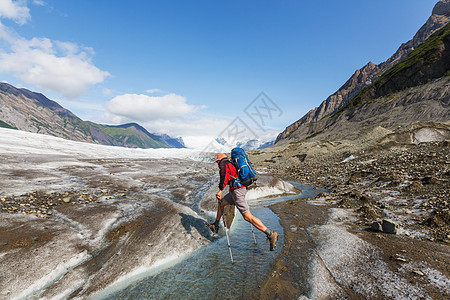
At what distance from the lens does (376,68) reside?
579 feet

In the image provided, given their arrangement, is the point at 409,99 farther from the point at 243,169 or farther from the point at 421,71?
the point at 243,169

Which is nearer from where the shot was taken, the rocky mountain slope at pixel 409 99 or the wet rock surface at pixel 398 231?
the wet rock surface at pixel 398 231

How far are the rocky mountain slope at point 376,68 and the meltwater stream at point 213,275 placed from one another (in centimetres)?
16257

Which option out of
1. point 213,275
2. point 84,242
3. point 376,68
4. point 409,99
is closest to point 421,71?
point 409,99

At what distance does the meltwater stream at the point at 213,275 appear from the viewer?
619 centimetres

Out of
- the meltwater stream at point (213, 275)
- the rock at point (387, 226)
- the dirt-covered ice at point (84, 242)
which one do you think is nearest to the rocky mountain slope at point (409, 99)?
the rock at point (387, 226)

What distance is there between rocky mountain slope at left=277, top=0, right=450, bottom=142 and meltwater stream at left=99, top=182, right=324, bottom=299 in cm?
16257

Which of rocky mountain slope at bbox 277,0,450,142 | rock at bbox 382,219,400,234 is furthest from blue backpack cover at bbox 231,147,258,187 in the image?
rocky mountain slope at bbox 277,0,450,142

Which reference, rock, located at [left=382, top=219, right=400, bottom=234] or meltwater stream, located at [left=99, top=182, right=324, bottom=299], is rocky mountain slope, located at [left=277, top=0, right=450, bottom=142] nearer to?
rock, located at [left=382, top=219, right=400, bottom=234]

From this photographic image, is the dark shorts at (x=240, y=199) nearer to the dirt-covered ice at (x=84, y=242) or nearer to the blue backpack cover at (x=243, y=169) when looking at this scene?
the blue backpack cover at (x=243, y=169)

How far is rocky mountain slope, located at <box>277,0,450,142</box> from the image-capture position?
145 meters

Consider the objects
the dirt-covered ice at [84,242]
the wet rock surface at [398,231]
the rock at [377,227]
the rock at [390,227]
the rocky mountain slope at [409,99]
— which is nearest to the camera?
the wet rock surface at [398,231]

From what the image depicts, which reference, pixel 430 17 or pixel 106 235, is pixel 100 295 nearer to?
pixel 106 235

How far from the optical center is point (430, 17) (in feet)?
492
